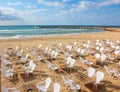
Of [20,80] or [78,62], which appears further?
[78,62]

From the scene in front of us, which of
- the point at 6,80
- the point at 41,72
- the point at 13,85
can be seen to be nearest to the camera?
the point at 13,85

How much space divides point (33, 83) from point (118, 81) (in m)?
4.32

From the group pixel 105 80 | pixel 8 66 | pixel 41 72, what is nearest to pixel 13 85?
pixel 41 72

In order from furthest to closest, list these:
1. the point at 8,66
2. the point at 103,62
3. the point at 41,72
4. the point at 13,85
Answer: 1. the point at 103,62
2. the point at 8,66
3. the point at 41,72
4. the point at 13,85

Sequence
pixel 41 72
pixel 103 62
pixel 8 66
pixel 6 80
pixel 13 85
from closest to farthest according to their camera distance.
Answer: pixel 13 85
pixel 6 80
pixel 41 72
pixel 8 66
pixel 103 62

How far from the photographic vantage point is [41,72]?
38.0 ft

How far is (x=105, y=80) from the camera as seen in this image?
10281mm

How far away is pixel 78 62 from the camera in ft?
46.2

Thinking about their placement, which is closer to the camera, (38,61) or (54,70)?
(54,70)

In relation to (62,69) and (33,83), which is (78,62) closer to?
(62,69)

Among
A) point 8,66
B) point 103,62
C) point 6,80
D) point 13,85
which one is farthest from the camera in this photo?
point 103,62

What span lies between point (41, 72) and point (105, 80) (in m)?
3.68

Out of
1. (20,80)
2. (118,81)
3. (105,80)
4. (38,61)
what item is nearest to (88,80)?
(105,80)

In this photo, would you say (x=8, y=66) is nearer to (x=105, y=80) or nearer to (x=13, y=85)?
(x=13, y=85)
